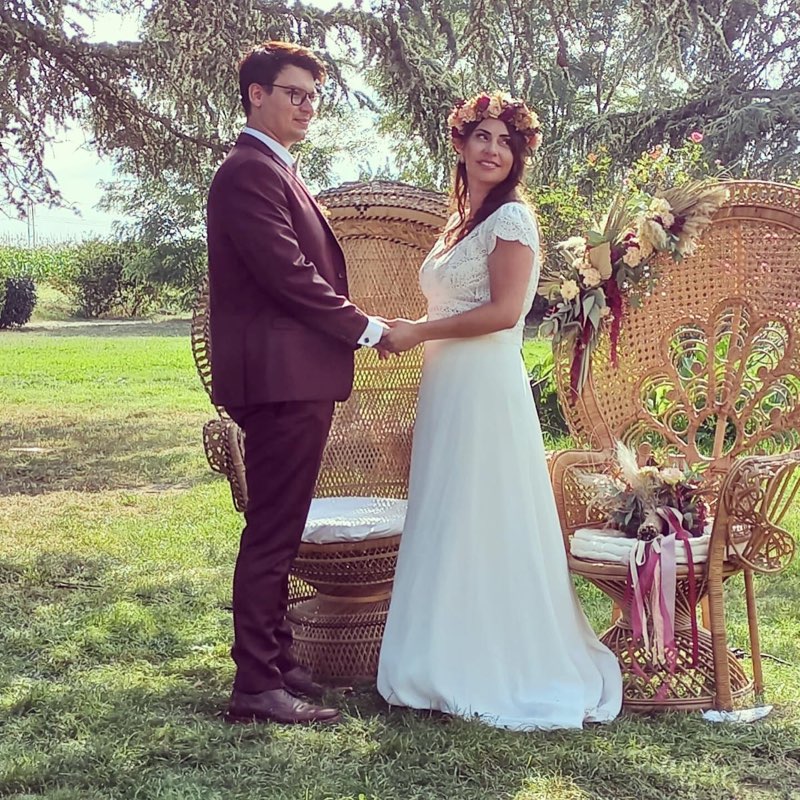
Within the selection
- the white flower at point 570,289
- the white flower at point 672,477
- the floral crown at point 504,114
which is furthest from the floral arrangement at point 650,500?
the floral crown at point 504,114

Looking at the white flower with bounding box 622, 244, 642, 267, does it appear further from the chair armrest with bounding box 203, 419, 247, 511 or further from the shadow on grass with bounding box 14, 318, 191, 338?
the shadow on grass with bounding box 14, 318, 191, 338

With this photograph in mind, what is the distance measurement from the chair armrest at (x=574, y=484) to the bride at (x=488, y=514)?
33 centimetres

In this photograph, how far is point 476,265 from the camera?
3393 millimetres

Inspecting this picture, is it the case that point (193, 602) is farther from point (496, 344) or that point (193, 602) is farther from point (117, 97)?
point (117, 97)

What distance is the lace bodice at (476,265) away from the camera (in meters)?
3.33

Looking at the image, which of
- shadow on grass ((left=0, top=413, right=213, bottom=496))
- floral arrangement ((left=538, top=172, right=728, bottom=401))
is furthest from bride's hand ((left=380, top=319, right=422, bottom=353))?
shadow on grass ((left=0, top=413, right=213, bottom=496))

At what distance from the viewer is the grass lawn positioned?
9.33ft

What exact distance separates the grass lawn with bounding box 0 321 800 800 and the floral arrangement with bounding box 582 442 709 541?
0.56 metres

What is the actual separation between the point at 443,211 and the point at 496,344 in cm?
93

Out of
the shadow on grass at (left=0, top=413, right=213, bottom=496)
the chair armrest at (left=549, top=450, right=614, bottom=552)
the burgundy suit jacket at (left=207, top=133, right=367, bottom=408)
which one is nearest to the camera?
the burgundy suit jacket at (left=207, top=133, right=367, bottom=408)

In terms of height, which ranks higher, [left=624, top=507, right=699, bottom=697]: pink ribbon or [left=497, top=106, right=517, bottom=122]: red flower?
[left=497, top=106, right=517, bottom=122]: red flower

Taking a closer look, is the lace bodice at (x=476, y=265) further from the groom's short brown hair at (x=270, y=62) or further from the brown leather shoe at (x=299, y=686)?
the brown leather shoe at (x=299, y=686)

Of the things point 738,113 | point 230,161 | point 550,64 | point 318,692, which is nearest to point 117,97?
point 550,64

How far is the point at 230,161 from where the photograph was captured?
3.20 m
